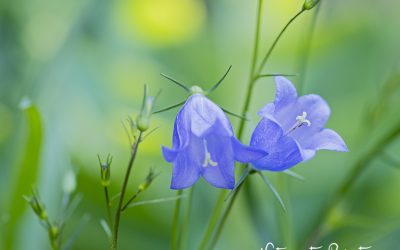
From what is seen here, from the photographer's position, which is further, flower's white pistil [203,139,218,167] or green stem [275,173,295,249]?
green stem [275,173,295,249]

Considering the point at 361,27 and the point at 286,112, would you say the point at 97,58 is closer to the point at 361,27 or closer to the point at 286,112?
the point at 361,27

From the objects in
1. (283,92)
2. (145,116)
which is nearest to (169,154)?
(145,116)

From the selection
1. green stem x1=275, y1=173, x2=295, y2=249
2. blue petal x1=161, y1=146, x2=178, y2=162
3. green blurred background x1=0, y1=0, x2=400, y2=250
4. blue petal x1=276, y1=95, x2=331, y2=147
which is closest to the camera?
blue petal x1=161, y1=146, x2=178, y2=162

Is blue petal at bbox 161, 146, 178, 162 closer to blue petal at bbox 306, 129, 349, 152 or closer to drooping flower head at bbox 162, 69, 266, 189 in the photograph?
drooping flower head at bbox 162, 69, 266, 189

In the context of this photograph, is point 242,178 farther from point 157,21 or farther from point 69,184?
point 157,21

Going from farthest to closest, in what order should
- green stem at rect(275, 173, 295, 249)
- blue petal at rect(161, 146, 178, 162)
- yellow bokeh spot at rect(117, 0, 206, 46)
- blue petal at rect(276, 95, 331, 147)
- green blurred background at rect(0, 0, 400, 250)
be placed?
1. yellow bokeh spot at rect(117, 0, 206, 46)
2. green blurred background at rect(0, 0, 400, 250)
3. green stem at rect(275, 173, 295, 249)
4. blue petal at rect(276, 95, 331, 147)
5. blue petal at rect(161, 146, 178, 162)

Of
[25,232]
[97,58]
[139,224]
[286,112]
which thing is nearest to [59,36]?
[97,58]

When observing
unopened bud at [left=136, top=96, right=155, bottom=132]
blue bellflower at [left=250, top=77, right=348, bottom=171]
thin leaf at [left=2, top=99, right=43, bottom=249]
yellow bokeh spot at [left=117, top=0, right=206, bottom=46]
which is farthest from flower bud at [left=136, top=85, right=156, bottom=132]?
yellow bokeh spot at [left=117, top=0, right=206, bottom=46]

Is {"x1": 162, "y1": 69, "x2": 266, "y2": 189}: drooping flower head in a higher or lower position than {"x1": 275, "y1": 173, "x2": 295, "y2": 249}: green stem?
higher

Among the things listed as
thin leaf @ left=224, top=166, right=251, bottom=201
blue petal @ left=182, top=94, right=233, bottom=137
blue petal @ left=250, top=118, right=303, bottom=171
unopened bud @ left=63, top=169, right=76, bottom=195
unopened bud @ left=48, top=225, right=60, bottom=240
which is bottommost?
unopened bud @ left=63, top=169, right=76, bottom=195
